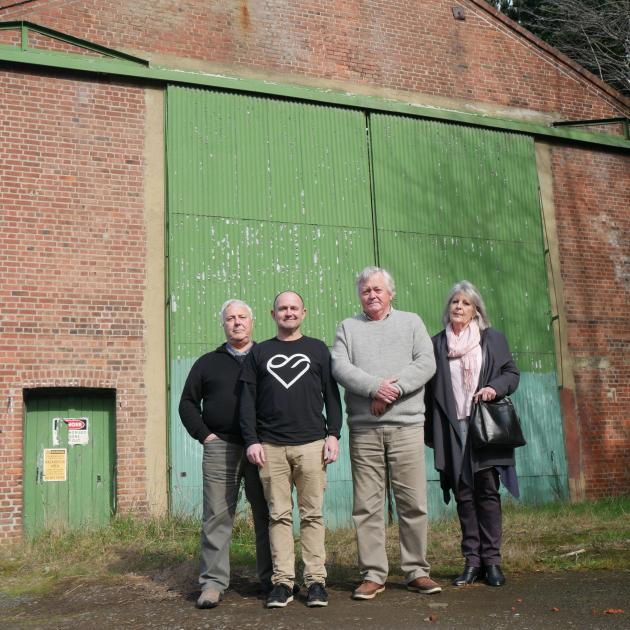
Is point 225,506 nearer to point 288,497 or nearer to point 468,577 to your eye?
point 288,497

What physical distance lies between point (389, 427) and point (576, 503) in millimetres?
7668

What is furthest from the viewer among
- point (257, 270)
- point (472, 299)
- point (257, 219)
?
point (257, 219)

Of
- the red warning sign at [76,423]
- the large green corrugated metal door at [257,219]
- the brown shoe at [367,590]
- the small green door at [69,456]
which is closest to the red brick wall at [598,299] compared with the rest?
the large green corrugated metal door at [257,219]

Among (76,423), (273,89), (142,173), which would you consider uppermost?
(273,89)

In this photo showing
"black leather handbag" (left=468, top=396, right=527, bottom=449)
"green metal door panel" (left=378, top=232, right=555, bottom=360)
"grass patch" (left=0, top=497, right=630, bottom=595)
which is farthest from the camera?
"green metal door panel" (left=378, top=232, right=555, bottom=360)

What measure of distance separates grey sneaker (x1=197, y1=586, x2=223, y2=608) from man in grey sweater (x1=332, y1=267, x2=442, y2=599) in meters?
0.86

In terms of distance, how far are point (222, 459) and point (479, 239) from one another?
797 centimetres

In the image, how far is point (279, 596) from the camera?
16.4 feet

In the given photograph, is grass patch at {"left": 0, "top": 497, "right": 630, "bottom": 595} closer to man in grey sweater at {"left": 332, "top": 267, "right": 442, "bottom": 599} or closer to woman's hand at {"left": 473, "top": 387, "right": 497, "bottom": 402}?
man in grey sweater at {"left": 332, "top": 267, "right": 442, "bottom": 599}

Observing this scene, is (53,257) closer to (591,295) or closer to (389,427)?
(389,427)

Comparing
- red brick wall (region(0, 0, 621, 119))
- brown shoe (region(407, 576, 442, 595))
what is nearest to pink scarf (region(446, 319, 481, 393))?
brown shoe (region(407, 576, 442, 595))

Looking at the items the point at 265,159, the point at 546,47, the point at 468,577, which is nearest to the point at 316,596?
the point at 468,577

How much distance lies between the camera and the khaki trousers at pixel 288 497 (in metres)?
5.14

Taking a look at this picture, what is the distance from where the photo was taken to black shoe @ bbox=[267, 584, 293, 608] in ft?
16.3
